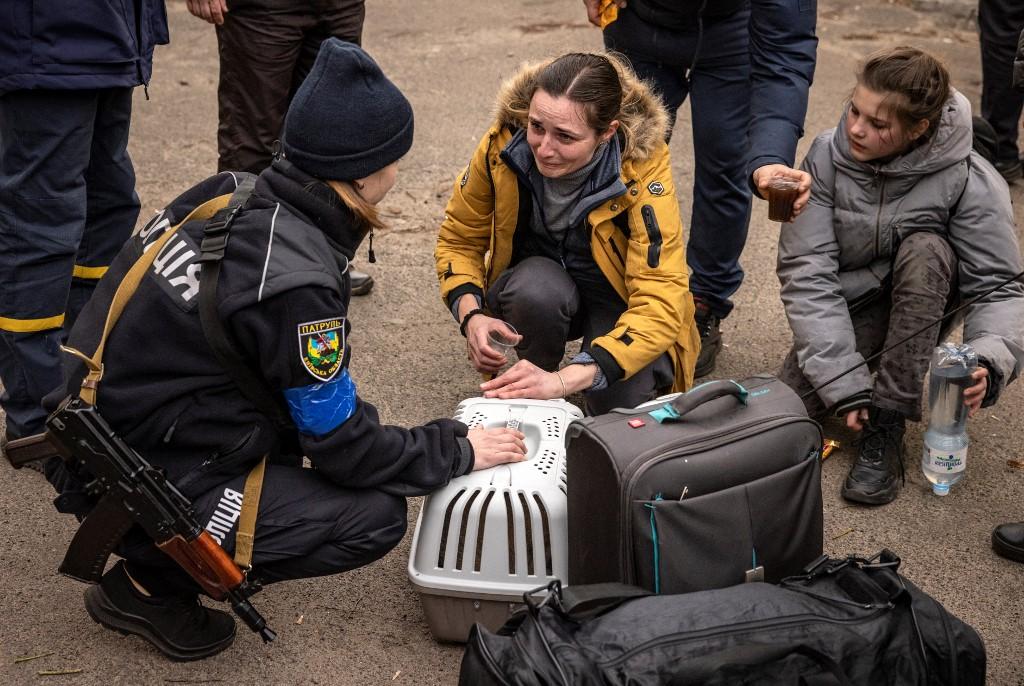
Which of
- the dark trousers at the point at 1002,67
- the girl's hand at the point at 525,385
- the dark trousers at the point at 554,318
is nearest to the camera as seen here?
the girl's hand at the point at 525,385

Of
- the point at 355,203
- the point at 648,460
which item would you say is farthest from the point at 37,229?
the point at 648,460

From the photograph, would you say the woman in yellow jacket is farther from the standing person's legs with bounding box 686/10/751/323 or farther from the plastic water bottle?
the plastic water bottle

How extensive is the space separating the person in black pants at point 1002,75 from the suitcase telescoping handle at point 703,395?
3.22 meters

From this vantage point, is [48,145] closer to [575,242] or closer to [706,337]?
[575,242]

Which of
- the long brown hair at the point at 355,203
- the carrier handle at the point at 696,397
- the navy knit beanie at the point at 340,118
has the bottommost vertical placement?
the carrier handle at the point at 696,397

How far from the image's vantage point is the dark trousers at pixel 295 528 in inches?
97.3

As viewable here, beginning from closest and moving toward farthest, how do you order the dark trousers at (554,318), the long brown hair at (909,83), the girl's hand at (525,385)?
the girl's hand at (525,385), the long brown hair at (909,83), the dark trousers at (554,318)

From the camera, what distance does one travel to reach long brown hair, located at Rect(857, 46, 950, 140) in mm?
3178

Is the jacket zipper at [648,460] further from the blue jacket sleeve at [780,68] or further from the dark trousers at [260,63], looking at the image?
the dark trousers at [260,63]

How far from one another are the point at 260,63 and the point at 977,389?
8.60 feet

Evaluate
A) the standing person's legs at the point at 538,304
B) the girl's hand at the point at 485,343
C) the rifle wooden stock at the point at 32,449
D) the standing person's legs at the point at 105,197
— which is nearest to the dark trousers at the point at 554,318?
the standing person's legs at the point at 538,304

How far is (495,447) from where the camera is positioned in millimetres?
2689

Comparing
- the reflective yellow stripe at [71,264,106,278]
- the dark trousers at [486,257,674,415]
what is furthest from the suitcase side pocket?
the reflective yellow stripe at [71,264,106,278]

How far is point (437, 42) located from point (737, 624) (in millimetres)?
5690
